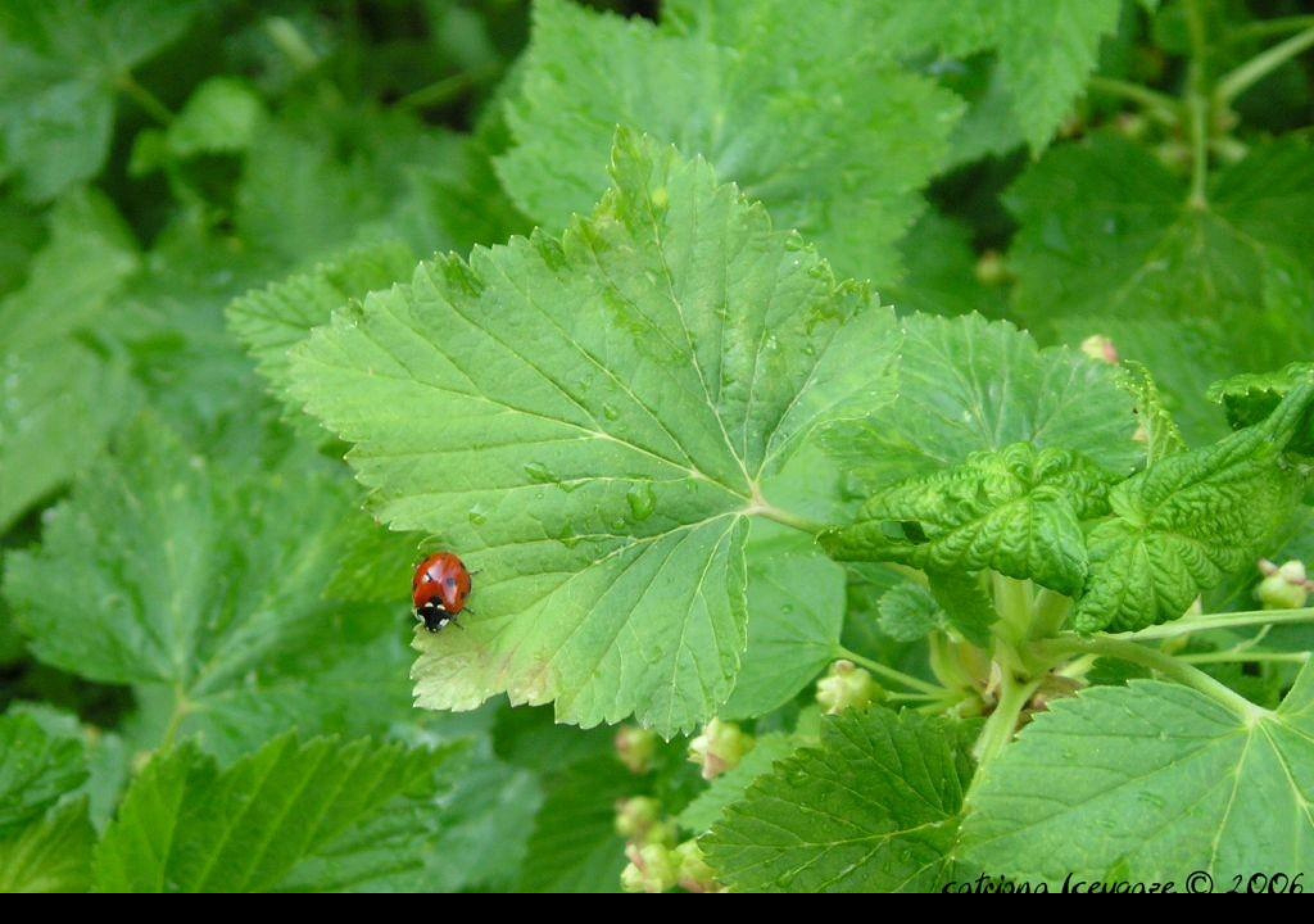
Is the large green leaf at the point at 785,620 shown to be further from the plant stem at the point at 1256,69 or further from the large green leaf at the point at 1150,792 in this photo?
the plant stem at the point at 1256,69

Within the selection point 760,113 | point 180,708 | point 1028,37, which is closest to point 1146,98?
point 1028,37

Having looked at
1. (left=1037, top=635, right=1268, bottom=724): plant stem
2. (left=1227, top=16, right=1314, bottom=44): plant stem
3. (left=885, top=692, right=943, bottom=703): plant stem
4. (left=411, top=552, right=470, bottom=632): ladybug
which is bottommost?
(left=885, top=692, right=943, bottom=703): plant stem

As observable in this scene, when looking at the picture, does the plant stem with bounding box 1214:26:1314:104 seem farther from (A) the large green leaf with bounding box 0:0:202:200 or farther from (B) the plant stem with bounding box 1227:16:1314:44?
(A) the large green leaf with bounding box 0:0:202:200

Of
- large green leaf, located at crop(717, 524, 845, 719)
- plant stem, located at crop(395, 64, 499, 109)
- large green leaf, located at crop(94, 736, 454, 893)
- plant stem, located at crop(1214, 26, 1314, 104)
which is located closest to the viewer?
large green leaf, located at crop(717, 524, 845, 719)

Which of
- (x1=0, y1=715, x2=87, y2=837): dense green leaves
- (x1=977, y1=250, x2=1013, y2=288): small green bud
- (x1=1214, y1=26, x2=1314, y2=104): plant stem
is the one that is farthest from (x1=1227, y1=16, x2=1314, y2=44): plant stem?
(x1=0, y1=715, x2=87, y2=837): dense green leaves

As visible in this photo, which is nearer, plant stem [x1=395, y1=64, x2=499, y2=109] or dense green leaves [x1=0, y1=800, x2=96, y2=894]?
dense green leaves [x1=0, y1=800, x2=96, y2=894]

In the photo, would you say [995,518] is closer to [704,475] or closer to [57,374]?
[704,475]

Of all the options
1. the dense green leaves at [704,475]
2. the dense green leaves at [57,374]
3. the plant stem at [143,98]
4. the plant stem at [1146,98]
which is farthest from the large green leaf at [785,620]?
the plant stem at [143,98]
